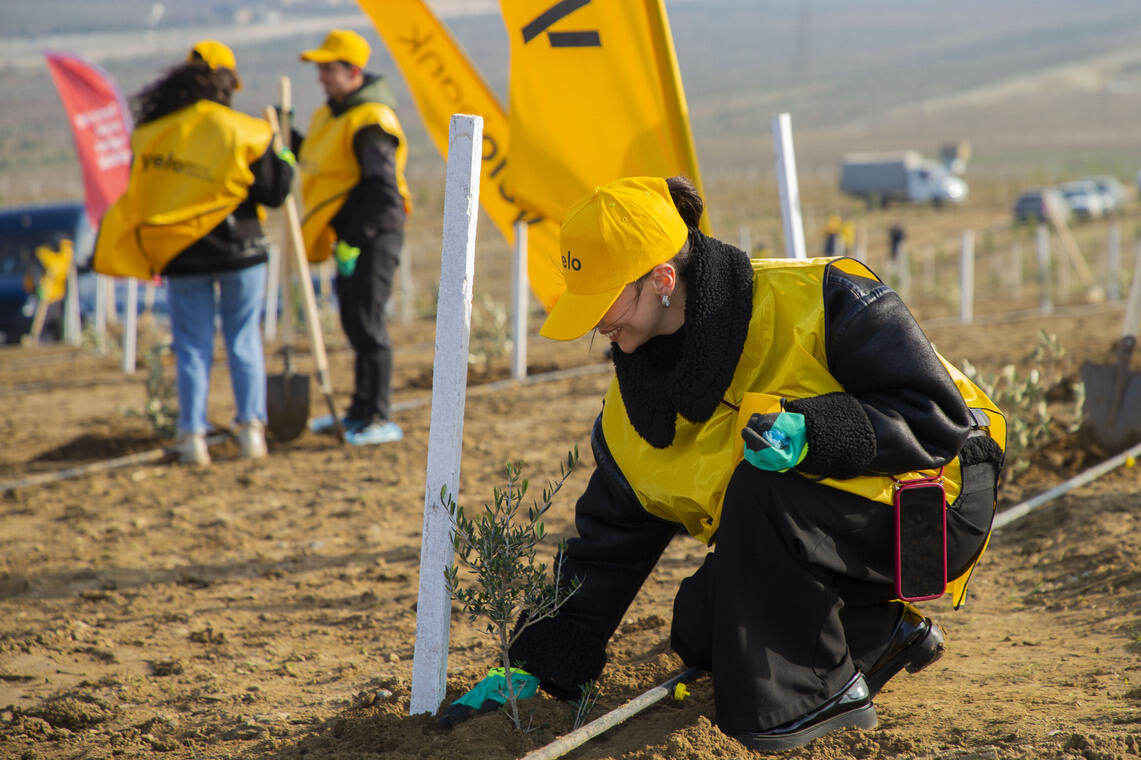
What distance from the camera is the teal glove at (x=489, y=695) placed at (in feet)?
8.23

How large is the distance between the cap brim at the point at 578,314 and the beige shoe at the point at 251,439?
351 centimetres

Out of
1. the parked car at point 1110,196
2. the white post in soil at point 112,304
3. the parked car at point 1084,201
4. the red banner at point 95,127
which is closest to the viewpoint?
the red banner at point 95,127

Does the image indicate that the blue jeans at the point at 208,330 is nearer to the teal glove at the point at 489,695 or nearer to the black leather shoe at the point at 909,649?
the teal glove at the point at 489,695

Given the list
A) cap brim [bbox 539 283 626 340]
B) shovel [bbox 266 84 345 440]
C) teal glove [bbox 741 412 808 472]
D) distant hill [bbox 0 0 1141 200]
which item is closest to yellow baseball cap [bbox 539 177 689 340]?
cap brim [bbox 539 283 626 340]

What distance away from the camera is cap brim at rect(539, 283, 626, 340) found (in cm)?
227

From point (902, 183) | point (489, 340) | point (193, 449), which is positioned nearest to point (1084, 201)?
point (902, 183)

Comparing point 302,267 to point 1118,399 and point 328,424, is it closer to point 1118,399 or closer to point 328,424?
point 328,424

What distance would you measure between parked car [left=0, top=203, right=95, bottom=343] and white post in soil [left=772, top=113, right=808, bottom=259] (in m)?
10.3

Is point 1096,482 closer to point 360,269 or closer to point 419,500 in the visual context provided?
point 419,500

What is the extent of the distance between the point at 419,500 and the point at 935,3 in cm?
19367

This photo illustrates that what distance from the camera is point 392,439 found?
568 centimetres

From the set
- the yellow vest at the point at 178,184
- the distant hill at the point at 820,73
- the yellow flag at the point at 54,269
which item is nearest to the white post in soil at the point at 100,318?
the yellow flag at the point at 54,269

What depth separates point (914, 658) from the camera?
277 centimetres

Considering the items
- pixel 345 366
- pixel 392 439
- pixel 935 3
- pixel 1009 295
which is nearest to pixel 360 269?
pixel 392 439
